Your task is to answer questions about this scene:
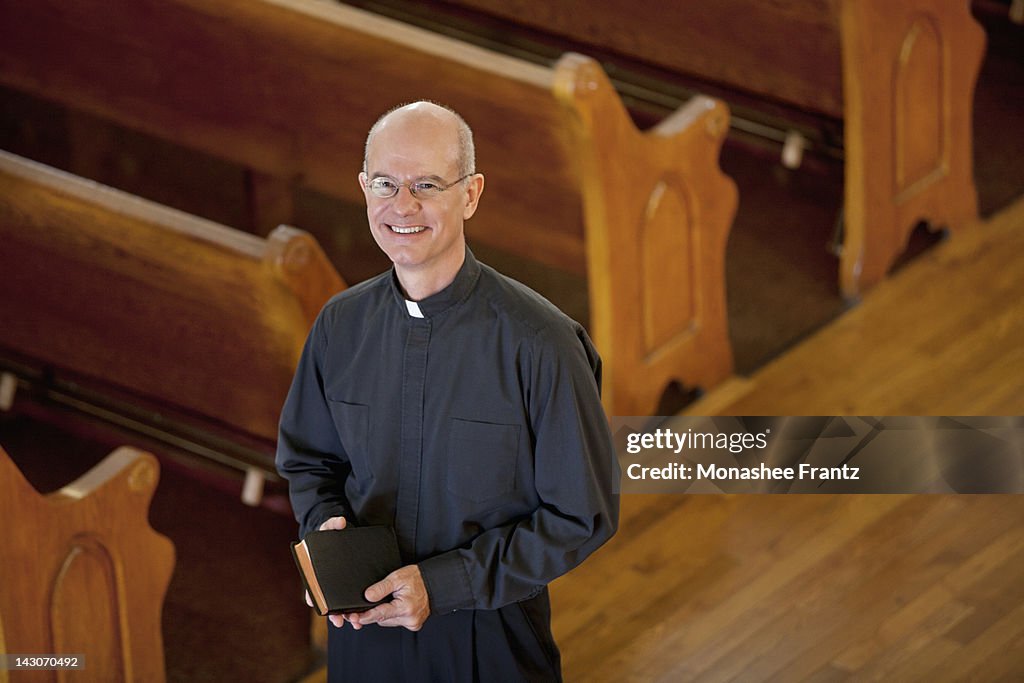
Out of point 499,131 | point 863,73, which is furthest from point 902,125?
point 499,131

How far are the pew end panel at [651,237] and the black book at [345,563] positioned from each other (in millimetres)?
1390

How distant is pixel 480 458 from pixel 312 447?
25cm

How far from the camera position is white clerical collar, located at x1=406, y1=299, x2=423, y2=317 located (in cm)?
179

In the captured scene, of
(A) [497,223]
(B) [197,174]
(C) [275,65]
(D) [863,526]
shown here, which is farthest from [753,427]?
(B) [197,174]

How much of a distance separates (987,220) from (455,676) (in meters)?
2.56

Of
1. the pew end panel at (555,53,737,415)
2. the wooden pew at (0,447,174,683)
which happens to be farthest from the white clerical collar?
the pew end panel at (555,53,737,415)

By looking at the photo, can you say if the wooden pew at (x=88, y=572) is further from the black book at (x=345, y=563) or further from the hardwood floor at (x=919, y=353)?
the hardwood floor at (x=919, y=353)

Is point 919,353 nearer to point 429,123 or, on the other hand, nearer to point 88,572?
point 88,572

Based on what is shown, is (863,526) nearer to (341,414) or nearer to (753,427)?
(753,427)

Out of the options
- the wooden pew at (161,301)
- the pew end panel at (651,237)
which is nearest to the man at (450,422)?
the wooden pew at (161,301)

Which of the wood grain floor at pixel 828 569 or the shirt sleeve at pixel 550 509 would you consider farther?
the wood grain floor at pixel 828 569

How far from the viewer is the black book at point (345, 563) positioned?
179cm

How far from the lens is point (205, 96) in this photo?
358 centimetres

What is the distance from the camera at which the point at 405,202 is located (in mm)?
1712
